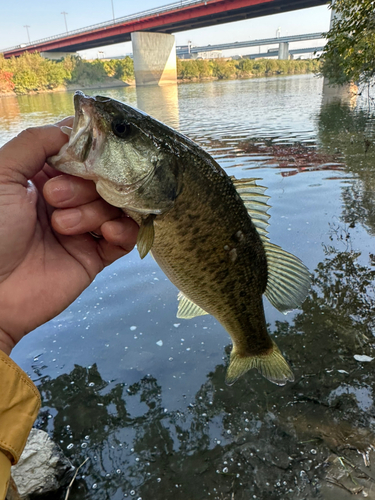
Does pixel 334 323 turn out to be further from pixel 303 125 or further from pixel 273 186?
pixel 303 125

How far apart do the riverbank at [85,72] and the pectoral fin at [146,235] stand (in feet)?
155

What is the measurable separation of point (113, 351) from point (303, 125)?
17291 mm

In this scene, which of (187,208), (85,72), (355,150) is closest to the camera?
(187,208)

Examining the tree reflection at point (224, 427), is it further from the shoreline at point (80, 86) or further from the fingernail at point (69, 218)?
the shoreline at point (80, 86)

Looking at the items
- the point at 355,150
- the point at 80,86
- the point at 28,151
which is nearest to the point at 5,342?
the point at 28,151

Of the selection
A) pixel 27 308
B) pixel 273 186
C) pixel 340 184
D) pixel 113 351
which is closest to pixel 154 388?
pixel 113 351

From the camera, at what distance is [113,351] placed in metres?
3.86

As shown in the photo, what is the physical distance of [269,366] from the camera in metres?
2.52

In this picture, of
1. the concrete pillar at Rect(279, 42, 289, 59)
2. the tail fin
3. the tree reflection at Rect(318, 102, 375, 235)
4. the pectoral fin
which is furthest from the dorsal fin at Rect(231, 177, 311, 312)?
the concrete pillar at Rect(279, 42, 289, 59)

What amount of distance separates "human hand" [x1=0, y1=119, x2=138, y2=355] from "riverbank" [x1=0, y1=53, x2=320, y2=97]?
1854 inches

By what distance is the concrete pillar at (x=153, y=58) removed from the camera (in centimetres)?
5425

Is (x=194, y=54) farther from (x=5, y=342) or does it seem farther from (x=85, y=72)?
(x=5, y=342)

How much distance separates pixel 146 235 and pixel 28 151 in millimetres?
770

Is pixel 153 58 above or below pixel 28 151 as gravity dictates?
above
